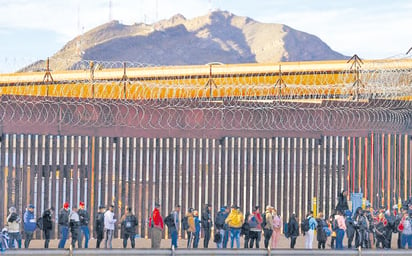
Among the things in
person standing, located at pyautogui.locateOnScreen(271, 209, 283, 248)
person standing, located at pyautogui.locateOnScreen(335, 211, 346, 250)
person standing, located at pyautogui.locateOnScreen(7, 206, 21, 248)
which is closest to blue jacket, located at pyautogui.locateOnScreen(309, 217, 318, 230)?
person standing, located at pyautogui.locateOnScreen(335, 211, 346, 250)

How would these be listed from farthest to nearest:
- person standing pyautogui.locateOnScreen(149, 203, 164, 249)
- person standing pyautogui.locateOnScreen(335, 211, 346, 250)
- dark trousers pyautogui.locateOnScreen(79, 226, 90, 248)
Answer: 1. person standing pyautogui.locateOnScreen(335, 211, 346, 250)
2. person standing pyautogui.locateOnScreen(149, 203, 164, 249)
3. dark trousers pyautogui.locateOnScreen(79, 226, 90, 248)

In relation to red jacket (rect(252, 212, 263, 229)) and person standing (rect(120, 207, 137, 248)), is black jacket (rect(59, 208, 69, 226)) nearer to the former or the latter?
person standing (rect(120, 207, 137, 248))

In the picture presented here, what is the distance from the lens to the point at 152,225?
1969 centimetres

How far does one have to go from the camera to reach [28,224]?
750 inches

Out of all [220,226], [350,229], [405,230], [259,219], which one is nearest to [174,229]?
[220,226]

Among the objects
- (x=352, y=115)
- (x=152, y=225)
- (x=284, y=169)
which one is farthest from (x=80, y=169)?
(x=352, y=115)

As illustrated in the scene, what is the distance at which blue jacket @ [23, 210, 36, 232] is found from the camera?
19.1 m

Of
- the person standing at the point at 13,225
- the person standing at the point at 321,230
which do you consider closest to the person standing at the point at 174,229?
the person standing at the point at 321,230

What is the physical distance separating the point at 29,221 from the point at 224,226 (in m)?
3.87

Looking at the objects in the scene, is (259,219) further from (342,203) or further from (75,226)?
(342,203)

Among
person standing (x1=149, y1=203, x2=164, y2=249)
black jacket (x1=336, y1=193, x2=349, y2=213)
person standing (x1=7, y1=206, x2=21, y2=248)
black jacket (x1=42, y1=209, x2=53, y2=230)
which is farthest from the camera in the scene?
black jacket (x1=336, y1=193, x2=349, y2=213)

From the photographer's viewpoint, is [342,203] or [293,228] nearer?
[293,228]

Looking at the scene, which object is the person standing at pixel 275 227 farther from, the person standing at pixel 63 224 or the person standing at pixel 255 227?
the person standing at pixel 63 224

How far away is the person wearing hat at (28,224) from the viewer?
19.0 metres
